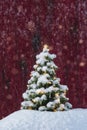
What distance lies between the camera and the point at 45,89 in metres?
15.6

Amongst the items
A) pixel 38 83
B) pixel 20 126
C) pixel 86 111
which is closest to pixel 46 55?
pixel 38 83

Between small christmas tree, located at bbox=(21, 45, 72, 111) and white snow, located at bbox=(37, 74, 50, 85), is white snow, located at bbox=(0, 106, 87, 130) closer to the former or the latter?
small christmas tree, located at bbox=(21, 45, 72, 111)

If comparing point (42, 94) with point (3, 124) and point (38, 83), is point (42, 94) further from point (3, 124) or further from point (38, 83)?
point (3, 124)

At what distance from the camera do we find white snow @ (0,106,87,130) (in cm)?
895

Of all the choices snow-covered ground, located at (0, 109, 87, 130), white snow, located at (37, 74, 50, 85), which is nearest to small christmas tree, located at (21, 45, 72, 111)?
white snow, located at (37, 74, 50, 85)

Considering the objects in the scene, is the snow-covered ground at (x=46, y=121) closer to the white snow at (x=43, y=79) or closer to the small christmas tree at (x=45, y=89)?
the small christmas tree at (x=45, y=89)

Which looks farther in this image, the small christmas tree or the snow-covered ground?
the small christmas tree

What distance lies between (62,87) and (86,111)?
6081 mm

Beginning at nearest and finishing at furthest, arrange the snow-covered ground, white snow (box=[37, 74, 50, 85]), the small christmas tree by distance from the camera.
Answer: the snow-covered ground → the small christmas tree → white snow (box=[37, 74, 50, 85])

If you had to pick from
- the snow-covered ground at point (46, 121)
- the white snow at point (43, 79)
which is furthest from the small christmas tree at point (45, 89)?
the snow-covered ground at point (46, 121)

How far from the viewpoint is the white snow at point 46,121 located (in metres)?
8.95

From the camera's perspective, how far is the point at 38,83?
15773 millimetres

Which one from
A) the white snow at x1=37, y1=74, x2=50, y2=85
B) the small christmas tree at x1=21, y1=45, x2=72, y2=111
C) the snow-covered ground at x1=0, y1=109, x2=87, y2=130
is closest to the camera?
the snow-covered ground at x1=0, y1=109, x2=87, y2=130

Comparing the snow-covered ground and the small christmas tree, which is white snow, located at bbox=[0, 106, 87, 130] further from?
the small christmas tree
